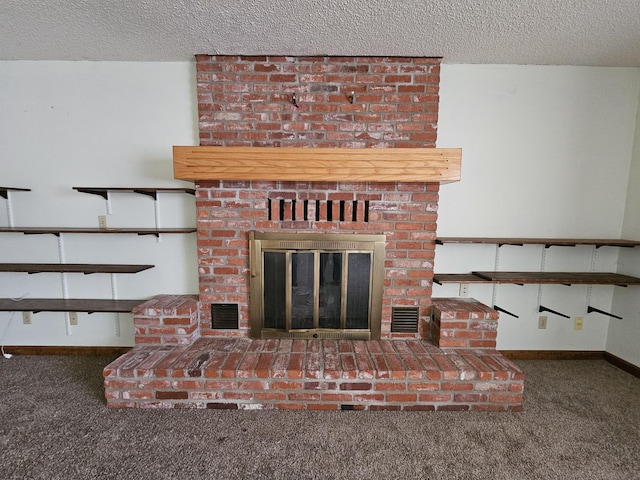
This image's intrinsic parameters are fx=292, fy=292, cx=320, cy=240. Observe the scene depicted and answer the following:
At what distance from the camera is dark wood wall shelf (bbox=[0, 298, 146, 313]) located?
6.83 ft

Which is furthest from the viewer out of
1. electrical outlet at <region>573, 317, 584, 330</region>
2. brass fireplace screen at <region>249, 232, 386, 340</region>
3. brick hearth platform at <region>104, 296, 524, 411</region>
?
electrical outlet at <region>573, 317, 584, 330</region>

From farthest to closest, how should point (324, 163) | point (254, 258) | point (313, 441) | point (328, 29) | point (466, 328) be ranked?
point (254, 258) < point (466, 328) < point (324, 163) < point (328, 29) < point (313, 441)

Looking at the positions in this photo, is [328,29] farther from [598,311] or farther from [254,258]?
[598,311]

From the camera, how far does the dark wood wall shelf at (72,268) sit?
2068mm

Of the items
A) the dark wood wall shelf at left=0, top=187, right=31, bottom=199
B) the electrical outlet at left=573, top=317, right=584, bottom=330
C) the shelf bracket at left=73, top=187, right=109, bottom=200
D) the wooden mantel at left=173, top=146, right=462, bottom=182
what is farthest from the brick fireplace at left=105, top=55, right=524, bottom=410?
the dark wood wall shelf at left=0, top=187, right=31, bottom=199

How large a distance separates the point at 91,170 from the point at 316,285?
1.89 meters

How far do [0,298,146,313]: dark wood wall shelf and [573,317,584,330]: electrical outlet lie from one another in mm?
3421

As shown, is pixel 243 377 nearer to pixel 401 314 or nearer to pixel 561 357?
pixel 401 314

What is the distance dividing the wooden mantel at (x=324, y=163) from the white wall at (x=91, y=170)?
450 mm

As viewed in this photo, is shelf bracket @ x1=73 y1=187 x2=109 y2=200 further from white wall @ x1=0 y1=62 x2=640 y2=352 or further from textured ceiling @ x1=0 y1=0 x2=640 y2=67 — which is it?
textured ceiling @ x1=0 y1=0 x2=640 y2=67

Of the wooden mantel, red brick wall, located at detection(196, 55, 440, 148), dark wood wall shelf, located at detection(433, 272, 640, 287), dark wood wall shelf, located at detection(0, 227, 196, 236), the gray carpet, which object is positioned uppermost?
red brick wall, located at detection(196, 55, 440, 148)

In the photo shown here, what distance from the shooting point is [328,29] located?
1.67 metres

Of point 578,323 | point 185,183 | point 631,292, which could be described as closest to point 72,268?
point 185,183

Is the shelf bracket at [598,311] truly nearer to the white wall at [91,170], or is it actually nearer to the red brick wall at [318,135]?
the red brick wall at [318,135]
